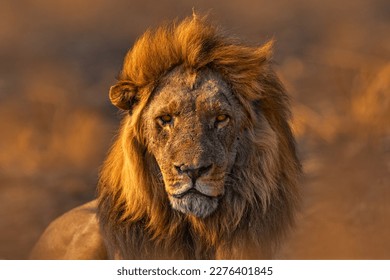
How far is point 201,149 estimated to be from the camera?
486 cm

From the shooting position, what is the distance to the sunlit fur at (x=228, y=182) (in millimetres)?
5145

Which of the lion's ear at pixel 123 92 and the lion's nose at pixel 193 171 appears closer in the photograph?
the lion's nose at pixel 193 171

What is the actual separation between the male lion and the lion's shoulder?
20.9 inches

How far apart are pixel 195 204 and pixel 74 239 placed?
1489mm

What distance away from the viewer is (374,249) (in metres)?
7.39

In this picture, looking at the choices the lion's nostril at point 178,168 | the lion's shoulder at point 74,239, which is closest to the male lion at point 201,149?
the lion's nostril at point 178,168

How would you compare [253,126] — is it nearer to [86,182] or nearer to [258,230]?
[258,230]

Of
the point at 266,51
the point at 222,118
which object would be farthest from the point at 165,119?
the point at 266,51

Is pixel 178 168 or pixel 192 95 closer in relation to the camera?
pixel 178 168

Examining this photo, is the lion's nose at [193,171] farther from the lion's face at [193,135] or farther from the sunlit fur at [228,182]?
the sunlit fur at [228,182]

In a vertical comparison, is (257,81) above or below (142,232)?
above

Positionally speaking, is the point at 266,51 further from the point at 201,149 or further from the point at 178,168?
the point at 178,168
